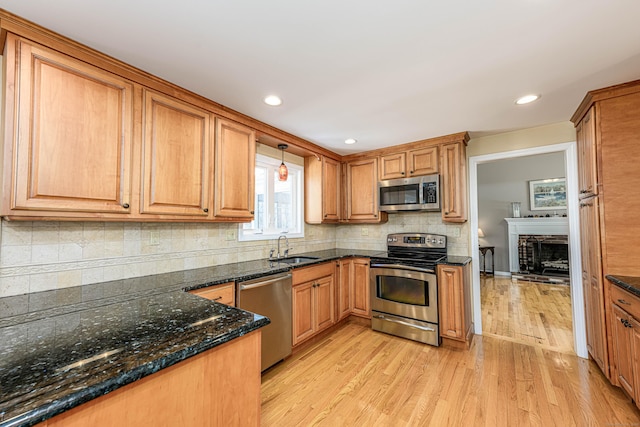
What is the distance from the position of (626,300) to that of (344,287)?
7.85ft

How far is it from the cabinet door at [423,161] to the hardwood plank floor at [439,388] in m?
1.97

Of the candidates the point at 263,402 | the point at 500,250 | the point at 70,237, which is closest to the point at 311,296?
the point at 263,402

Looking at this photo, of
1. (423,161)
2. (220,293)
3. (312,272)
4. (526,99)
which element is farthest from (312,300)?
(526,99)

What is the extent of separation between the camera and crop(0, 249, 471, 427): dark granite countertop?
0.65m

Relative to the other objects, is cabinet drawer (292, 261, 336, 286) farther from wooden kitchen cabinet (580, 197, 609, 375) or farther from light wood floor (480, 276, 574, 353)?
wooden kitchen cabinet (580, 197, 609, 375)

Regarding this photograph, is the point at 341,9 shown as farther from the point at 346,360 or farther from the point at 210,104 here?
the point at 346,360

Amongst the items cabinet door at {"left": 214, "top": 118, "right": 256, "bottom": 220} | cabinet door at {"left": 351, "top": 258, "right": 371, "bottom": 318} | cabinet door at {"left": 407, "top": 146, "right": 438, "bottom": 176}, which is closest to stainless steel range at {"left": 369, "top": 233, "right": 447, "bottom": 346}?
cabinet door at {"left": 351, "top": 258, "right": 371, "bottom": 318}

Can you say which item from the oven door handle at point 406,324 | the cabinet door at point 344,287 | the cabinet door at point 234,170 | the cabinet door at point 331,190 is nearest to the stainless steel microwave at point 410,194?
the cabinet door at point 331,190

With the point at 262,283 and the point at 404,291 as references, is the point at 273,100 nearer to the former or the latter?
the point at 262,283

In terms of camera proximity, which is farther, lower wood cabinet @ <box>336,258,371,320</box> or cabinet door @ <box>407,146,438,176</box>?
lower wood cabinet @ <box>336,258,371,320</box>

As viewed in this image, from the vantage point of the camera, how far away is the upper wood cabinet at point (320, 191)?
11.7 ft

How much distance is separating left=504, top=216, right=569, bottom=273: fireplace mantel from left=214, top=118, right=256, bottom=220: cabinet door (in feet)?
20.4

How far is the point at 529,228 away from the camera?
5992 millimetres

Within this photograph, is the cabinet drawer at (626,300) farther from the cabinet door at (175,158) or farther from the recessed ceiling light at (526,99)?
the cabinet door at (175,158)
